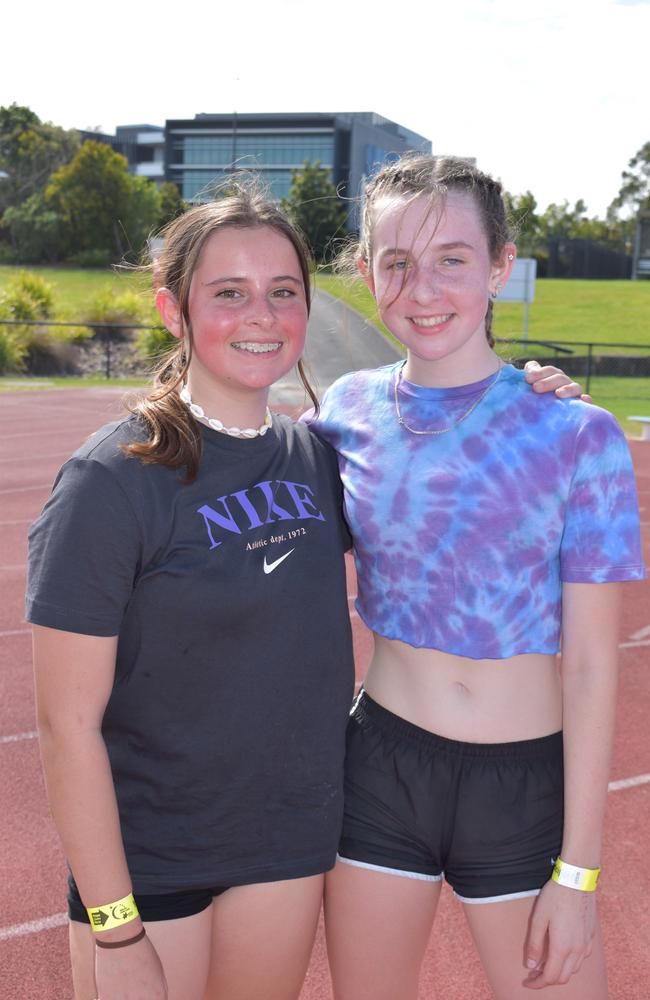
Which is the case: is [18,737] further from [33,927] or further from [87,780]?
[87,780]

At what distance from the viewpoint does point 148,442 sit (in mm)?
1949

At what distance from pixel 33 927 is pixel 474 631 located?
2.23m

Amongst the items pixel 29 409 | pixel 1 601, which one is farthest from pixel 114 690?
pixel 29 409

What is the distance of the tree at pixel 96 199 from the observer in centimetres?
5853

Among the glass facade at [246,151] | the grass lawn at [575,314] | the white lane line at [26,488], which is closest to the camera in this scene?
the white lane line at [26,488]

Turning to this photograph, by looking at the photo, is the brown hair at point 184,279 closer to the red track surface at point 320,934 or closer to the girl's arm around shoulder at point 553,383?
the red track surface at point 320,934

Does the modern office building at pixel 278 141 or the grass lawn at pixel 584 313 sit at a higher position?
the modern office building at pixel 278 141

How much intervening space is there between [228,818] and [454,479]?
0.85m

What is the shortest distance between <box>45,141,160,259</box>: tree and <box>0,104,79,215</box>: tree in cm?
732

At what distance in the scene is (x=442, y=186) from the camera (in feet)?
7.22

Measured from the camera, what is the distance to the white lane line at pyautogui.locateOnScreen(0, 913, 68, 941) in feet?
11.3

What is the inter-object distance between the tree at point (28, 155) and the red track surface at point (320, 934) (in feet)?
215

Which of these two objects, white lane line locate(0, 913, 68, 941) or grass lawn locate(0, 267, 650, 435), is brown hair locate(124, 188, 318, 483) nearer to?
white lane line locate(0, 913, 68, 941)

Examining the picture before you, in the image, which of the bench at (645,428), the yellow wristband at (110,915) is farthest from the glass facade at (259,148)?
the yellow wristband at (110,915)
